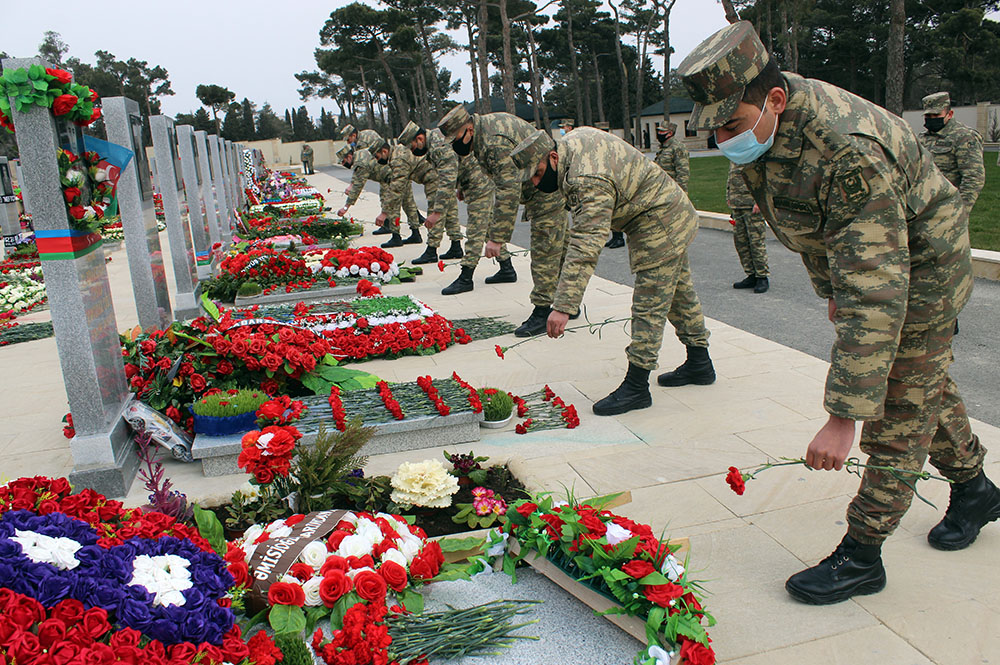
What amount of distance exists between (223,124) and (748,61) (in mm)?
81001

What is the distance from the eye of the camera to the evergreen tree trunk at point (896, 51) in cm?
1662

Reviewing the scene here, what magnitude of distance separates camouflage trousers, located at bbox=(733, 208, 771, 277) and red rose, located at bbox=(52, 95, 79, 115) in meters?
6.35

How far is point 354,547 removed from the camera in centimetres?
284

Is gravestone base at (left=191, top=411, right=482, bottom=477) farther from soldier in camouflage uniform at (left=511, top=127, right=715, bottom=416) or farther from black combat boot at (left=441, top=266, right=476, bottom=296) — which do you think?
black combat boot at (left=441, top=266, right=476, bottom=296)

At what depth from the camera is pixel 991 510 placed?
10.2 ft

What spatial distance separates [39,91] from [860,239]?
3.60 m

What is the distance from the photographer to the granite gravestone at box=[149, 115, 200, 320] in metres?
7.04

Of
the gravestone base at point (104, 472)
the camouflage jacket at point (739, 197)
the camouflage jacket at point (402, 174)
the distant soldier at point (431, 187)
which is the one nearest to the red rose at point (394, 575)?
the gravestone base at point (104, 472)

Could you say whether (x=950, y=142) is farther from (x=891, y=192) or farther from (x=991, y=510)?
(x=891, y=192)

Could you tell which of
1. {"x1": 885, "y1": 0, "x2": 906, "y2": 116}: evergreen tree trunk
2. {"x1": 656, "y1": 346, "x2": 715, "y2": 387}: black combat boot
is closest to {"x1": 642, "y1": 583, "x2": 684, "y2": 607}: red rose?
{"x1": 656, "y1": 346, "x2": 715, "y2": 387}: black combat boot

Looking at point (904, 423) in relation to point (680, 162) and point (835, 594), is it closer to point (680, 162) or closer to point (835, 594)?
point (835, 594)

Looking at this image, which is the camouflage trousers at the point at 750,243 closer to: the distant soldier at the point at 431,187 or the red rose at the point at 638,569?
the distant soldier at the point at 431,187

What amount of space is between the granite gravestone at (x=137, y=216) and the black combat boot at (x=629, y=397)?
343 centimetres

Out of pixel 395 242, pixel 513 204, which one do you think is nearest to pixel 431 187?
pixel 395 242
